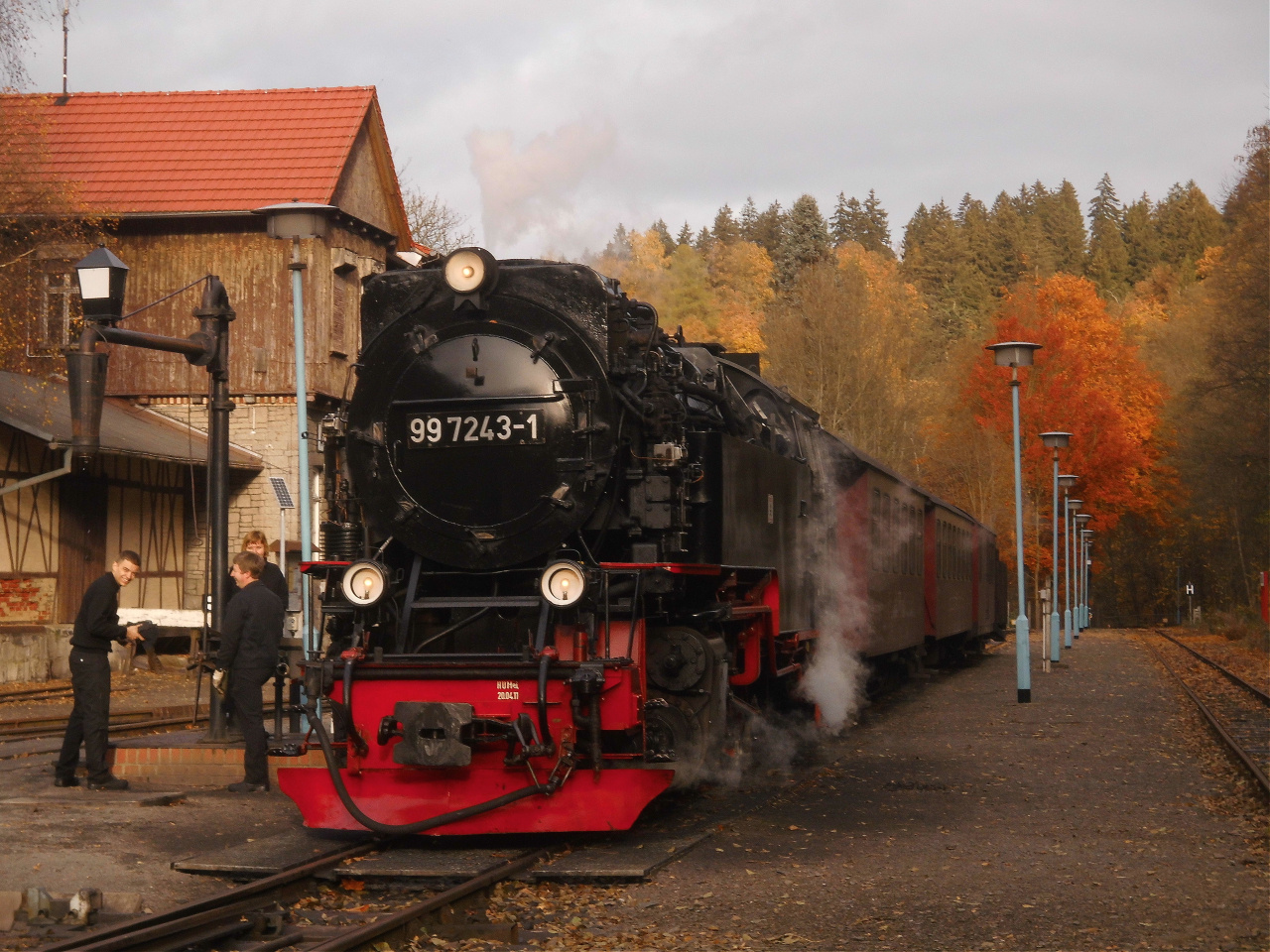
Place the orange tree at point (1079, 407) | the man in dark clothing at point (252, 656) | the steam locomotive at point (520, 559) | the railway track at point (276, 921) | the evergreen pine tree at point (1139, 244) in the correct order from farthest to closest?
the evergreen pine tree at point (1139, 244) → the orange tree at point (1079, 407) → the man in dark clothing at point (252, 656) → the steam locomotive at point (520, 559) → the railway track at point (276, 921)

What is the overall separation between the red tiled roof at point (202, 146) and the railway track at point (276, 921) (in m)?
18.9

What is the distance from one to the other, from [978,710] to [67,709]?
10532 mm

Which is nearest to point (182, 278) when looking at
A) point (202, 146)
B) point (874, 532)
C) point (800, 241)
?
point (202, 146)

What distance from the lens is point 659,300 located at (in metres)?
30.8

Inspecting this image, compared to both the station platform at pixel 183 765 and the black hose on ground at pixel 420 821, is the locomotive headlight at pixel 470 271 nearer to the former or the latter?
the black hose on ground at pixel 420 821

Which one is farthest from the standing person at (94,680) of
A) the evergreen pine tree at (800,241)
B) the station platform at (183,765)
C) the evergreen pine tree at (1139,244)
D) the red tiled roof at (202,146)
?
the evergreen pine tree at (1139,244)

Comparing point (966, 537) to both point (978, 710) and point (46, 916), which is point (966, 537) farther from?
point (46, 916)

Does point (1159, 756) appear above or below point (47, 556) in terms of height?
below

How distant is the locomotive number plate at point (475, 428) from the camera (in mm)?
7992

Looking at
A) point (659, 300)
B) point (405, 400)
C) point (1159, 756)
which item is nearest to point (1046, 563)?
point (659, 300)

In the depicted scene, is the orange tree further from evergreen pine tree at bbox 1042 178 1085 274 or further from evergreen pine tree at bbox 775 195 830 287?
evergreen pine tree at bbox 1042 178 1085 274

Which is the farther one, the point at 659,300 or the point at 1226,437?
the point at 1226,437

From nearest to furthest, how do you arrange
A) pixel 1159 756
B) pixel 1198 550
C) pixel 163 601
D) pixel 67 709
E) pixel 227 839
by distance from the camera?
pixel 227 839 → pixel 1159 756 → pixel 67 709 → pixel 163 601 → pixel 1198 550

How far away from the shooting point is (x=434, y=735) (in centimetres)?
717
